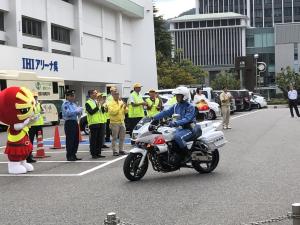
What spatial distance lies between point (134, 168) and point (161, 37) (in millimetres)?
78751

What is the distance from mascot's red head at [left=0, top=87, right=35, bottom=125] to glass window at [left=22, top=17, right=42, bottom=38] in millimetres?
33285

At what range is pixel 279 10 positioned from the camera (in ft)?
524

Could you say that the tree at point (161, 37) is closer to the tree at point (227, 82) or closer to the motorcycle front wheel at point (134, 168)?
the tree at point (227, 82)

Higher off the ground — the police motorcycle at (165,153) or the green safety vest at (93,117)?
the green safety vest at (93,117)

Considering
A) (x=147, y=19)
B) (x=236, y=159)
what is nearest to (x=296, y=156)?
(x=236, y=159)

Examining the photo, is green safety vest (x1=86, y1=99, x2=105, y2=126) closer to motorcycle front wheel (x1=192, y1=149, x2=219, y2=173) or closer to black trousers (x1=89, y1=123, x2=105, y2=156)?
black trousers (x1=89, y1=123, x2=105, y2=156)

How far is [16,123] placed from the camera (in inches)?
461

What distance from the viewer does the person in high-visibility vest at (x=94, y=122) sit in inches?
544

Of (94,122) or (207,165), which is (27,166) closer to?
(94,122)

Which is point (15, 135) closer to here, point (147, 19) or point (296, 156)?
point (296, 156)

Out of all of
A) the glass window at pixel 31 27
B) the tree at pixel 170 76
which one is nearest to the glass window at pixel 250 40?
the tree at pixel 170 76

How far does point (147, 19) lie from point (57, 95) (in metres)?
36.7

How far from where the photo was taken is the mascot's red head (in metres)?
11.7

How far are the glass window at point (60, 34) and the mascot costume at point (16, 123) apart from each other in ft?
123
